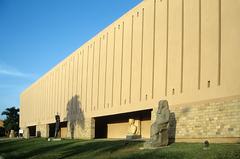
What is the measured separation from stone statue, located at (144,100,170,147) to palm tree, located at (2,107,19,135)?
91858 millimetres

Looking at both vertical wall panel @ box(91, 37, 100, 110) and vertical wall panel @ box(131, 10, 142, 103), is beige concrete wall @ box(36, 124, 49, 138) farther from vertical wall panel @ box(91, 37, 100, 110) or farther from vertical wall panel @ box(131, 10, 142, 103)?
vertical wall panel @ box(131, 10, 142, 103)

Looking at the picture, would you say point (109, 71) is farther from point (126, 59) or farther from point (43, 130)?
point (43, 130)

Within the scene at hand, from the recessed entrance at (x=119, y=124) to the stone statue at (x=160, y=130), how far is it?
9.73 meters

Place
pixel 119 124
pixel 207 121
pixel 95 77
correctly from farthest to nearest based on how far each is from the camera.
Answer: pixel 95 77, pixel 119 124, pixel 207 121

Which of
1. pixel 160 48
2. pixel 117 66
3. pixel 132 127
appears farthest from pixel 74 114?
pixel 160 48

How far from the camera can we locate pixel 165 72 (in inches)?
1102

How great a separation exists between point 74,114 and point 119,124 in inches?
420

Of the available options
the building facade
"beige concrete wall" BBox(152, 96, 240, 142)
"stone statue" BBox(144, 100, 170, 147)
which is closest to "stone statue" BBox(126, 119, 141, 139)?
the building facade

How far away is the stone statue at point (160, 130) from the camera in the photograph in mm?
21250

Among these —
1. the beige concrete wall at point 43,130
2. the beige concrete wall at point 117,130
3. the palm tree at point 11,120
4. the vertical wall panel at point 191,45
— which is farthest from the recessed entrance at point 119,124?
the palm tree at point 11,120

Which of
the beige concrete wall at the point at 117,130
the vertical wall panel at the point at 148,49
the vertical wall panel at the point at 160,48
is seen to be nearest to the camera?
the vertical wall panel at the point at 160,48

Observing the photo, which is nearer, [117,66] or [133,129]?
[133,129]

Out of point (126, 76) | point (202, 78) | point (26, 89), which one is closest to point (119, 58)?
point (126, 76)

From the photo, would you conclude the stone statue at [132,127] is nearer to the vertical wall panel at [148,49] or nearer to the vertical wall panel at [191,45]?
the vertical wall panel at [148,49]
